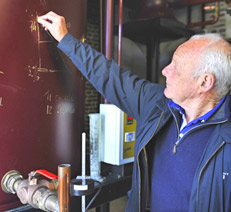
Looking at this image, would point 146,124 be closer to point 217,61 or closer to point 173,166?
point 173,166

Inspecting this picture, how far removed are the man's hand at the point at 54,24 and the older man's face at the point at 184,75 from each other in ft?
1.61

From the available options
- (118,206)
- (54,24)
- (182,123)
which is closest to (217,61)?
(182,123)

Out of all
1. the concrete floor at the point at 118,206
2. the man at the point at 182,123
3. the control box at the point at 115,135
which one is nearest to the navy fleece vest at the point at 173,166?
the man at the point at 182,123

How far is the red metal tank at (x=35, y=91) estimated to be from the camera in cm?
92

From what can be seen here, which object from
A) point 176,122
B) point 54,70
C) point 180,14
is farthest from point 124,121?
point 180,14

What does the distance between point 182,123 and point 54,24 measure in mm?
678

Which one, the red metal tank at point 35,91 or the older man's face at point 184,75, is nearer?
the red metal tank at point 35,91

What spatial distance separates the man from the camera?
93 cm

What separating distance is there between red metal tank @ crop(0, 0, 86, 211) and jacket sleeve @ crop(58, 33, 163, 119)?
0.09 meters

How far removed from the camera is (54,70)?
1.08m

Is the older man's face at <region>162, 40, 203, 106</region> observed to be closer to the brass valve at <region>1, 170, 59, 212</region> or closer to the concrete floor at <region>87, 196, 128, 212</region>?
the brass valve at <region>1, 170, 59, 212</region>

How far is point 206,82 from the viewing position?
1.01 meters

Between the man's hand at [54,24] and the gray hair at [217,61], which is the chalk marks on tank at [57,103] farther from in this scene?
the gray hair at [217,61]

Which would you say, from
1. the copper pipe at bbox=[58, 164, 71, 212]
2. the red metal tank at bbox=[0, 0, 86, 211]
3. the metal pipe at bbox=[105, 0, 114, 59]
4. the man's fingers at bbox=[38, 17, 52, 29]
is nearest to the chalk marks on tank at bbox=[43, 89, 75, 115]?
the red metal tank at bbox=[0, 0, 86, 211]
